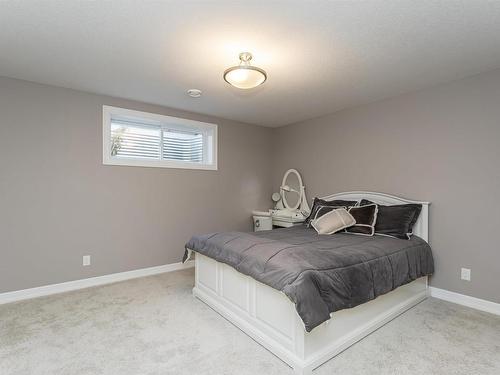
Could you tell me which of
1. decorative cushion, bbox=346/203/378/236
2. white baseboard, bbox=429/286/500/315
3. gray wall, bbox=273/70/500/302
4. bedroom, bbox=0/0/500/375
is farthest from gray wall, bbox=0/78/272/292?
white baseboard, bbox=429/286/500/315

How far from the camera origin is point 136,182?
12.6 ft

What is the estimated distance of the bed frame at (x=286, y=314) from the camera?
192cm

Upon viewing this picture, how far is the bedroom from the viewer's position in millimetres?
1970

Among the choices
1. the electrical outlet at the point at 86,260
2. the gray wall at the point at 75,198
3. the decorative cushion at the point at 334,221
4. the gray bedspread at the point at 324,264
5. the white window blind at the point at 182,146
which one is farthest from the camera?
the white window blind at the point at 182,146

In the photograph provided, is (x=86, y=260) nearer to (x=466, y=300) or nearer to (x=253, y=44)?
(x=253, y=44)

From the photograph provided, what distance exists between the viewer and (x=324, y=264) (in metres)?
2.06

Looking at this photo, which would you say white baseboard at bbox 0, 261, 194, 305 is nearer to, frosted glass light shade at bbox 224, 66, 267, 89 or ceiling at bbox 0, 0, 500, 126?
ceiling at bbox 0, 0, 500, 126

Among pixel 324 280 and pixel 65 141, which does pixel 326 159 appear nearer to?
pixel 324 280

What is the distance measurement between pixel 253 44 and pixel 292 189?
2.99 m

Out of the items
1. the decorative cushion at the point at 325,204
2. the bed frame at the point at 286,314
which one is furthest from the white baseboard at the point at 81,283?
the decorative cushion at the point at 325,204

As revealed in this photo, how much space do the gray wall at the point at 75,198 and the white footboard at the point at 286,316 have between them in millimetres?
1372

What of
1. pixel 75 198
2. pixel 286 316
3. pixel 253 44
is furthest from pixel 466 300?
pixel 75 198

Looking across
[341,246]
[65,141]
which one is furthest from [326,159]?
[65,141]

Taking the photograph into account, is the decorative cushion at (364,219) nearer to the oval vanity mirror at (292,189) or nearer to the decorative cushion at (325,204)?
the decorative cushion at (325,204)
